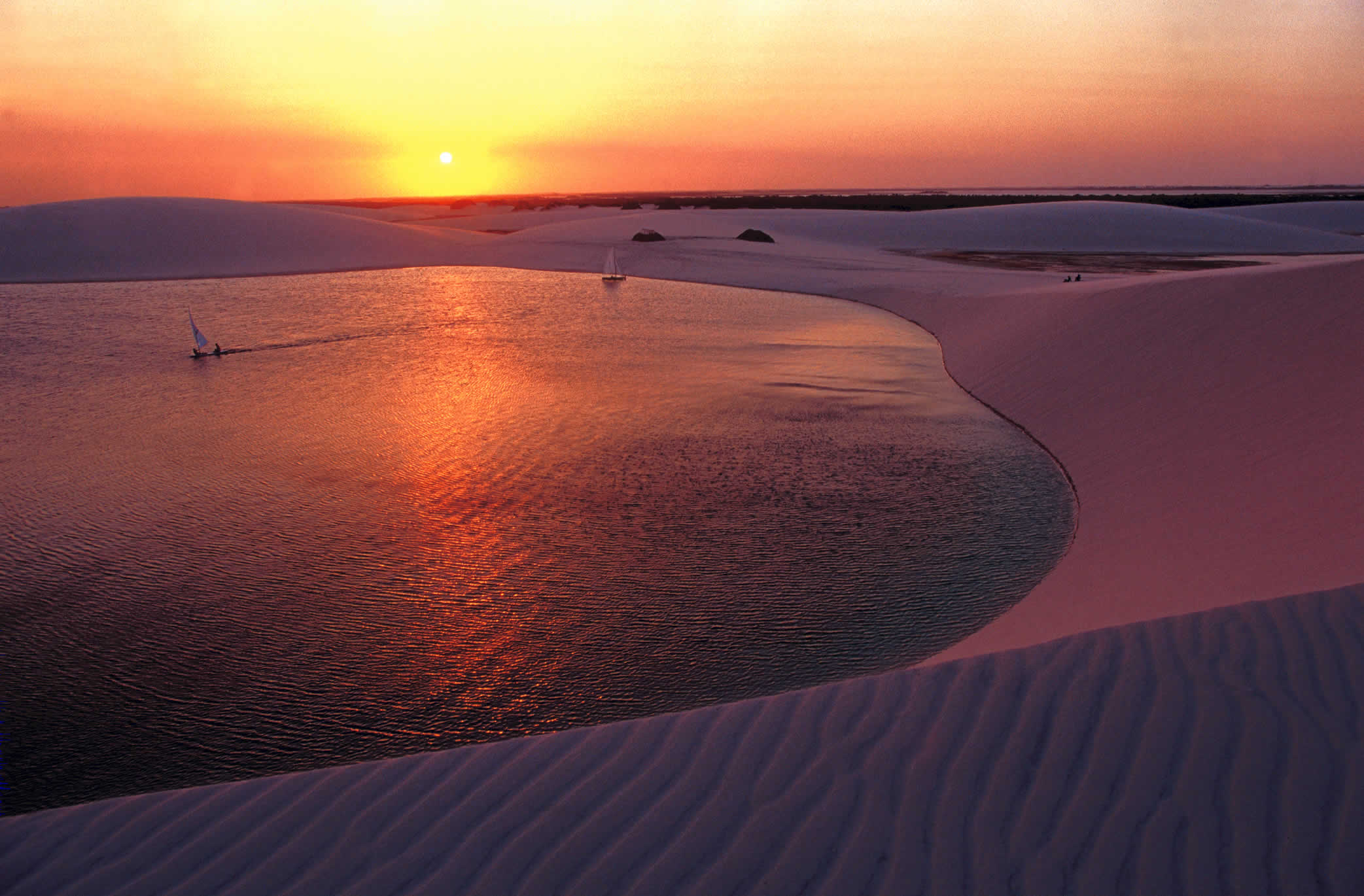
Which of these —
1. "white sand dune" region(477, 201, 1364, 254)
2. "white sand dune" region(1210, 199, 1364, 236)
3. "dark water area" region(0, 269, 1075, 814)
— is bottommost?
"dark water area" region(0, 269, 1075, 814)

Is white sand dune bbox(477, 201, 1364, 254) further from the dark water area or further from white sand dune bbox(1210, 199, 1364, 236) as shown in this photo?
the dark water area

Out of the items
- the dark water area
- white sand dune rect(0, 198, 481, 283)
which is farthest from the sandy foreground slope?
white sand dune rect(0, 198, 481, 283)

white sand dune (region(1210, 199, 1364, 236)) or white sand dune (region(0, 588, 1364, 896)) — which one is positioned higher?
white sand dune (region(1210, 199, 1364, 236))

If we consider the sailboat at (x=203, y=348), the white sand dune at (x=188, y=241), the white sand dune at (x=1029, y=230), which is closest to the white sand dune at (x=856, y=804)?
the sailboat at (x=203, y=348)

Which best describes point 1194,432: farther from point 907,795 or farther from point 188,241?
point 188,241

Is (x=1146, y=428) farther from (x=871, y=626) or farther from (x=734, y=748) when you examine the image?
(x=734, y=748)

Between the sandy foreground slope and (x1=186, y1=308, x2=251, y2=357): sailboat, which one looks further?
(x1=186, y1=308, x2=251, y2=357): sailboat
